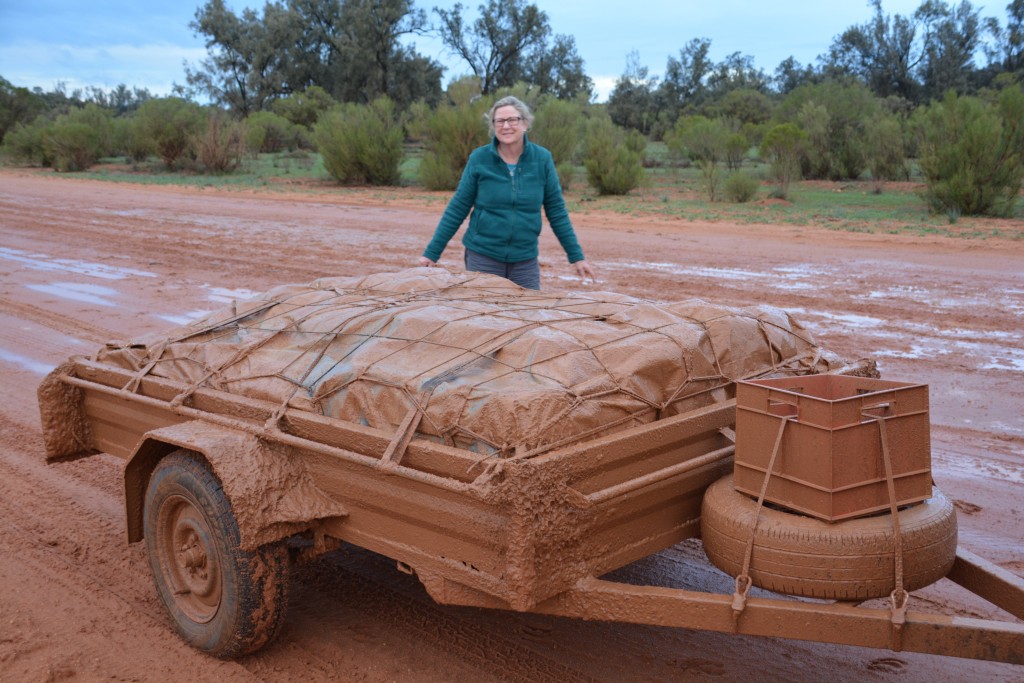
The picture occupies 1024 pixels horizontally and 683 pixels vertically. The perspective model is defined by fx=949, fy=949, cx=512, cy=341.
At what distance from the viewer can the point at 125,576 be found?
4234 mm

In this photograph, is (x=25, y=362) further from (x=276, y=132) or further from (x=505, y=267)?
(x=276, y=132)

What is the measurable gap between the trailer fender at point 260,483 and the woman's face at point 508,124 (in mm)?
2465

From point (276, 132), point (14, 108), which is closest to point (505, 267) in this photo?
point (276, 132)

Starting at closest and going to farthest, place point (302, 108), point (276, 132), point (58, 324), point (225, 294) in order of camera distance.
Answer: point (58, 324)
point (225, 294)
point (276, 132)
point (302, 108)

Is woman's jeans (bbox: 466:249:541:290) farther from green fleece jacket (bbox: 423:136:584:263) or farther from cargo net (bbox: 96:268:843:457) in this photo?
cargo net (bbox: 96:268:843:457)

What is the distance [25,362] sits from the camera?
7.95 m

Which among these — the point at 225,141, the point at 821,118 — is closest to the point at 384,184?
the point at 225,141

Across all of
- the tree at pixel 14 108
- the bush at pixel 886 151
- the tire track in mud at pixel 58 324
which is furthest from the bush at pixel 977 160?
the tree at pixel 14 108

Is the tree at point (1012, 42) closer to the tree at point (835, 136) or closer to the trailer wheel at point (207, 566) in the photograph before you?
the tree at point (835, 136)

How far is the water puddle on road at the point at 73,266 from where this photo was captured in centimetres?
1245

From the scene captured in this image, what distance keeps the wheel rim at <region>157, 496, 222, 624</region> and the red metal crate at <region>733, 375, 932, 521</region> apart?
199 cm

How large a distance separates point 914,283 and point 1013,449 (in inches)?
248

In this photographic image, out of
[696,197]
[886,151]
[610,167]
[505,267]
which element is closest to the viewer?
[505,267]

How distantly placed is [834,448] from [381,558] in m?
2.44
